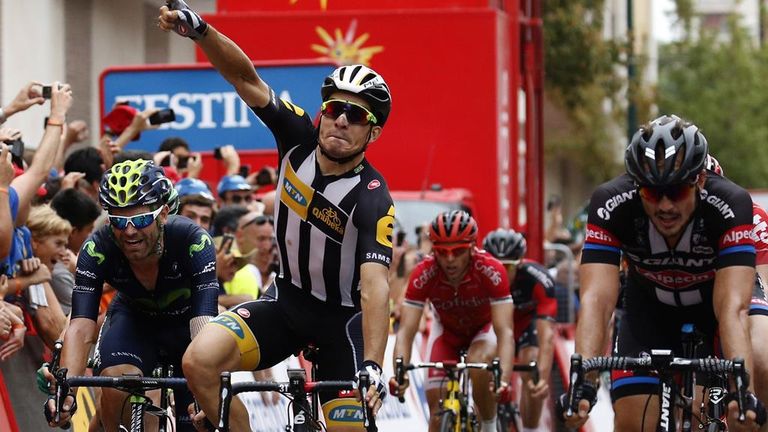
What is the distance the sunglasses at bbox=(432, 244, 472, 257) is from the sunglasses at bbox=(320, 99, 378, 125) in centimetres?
428

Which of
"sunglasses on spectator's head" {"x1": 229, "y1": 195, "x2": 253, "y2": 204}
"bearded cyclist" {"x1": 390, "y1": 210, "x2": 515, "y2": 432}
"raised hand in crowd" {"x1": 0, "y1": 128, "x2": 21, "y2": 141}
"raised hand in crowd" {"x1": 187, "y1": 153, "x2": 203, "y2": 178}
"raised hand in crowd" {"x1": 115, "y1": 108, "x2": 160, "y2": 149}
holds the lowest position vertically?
"bearded cyclist" {"x1": 390, "y1": 210, "x2": 515, "y2": 432}

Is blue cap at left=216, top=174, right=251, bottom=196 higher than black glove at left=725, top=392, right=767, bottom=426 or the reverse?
higher

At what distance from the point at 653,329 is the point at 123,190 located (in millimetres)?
2612

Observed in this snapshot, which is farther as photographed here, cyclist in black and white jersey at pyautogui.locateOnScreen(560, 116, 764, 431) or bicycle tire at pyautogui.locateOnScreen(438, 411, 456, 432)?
bicycle tire at pyautogui.locateOnScreen(438, 411, 456, 432)

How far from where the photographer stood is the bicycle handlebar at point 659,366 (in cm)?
648

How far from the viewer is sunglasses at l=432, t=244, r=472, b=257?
11.8 metres

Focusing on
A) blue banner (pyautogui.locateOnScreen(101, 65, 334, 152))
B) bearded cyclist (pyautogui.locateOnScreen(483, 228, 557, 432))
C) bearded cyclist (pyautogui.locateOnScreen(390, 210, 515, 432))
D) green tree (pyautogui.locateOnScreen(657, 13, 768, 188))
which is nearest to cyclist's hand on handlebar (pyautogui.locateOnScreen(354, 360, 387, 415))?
bearded cyclist (pyautogui.locateOnScreen(390, 210, 515, 432))

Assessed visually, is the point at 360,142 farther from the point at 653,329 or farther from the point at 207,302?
the point at 653,329

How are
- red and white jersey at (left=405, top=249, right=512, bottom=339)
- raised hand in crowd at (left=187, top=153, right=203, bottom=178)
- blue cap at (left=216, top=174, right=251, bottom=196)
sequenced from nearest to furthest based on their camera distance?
red and white jersey at (left=405, top=249, right=512, bottom=339)
raised hand in crowd at (left=187, top=153, right=203, bottom=178)
blue cap at (left=216, top=174, right=251, bottom=196)

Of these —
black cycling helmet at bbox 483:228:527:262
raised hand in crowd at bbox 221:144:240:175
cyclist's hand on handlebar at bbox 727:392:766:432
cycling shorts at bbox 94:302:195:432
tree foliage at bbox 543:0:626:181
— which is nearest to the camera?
cyclist's hand on handlebar at bbox 727:392:766:432

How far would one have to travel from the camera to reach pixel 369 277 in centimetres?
721

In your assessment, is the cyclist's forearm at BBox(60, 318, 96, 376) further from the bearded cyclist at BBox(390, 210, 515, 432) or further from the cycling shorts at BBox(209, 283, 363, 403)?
the bearded cyclist at BBox(390, 210, 515, 432)

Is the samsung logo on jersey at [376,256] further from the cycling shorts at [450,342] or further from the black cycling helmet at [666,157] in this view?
the cycling shorts at [450,342]

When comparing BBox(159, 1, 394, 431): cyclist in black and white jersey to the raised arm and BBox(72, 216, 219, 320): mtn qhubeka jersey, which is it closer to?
the raised arm
